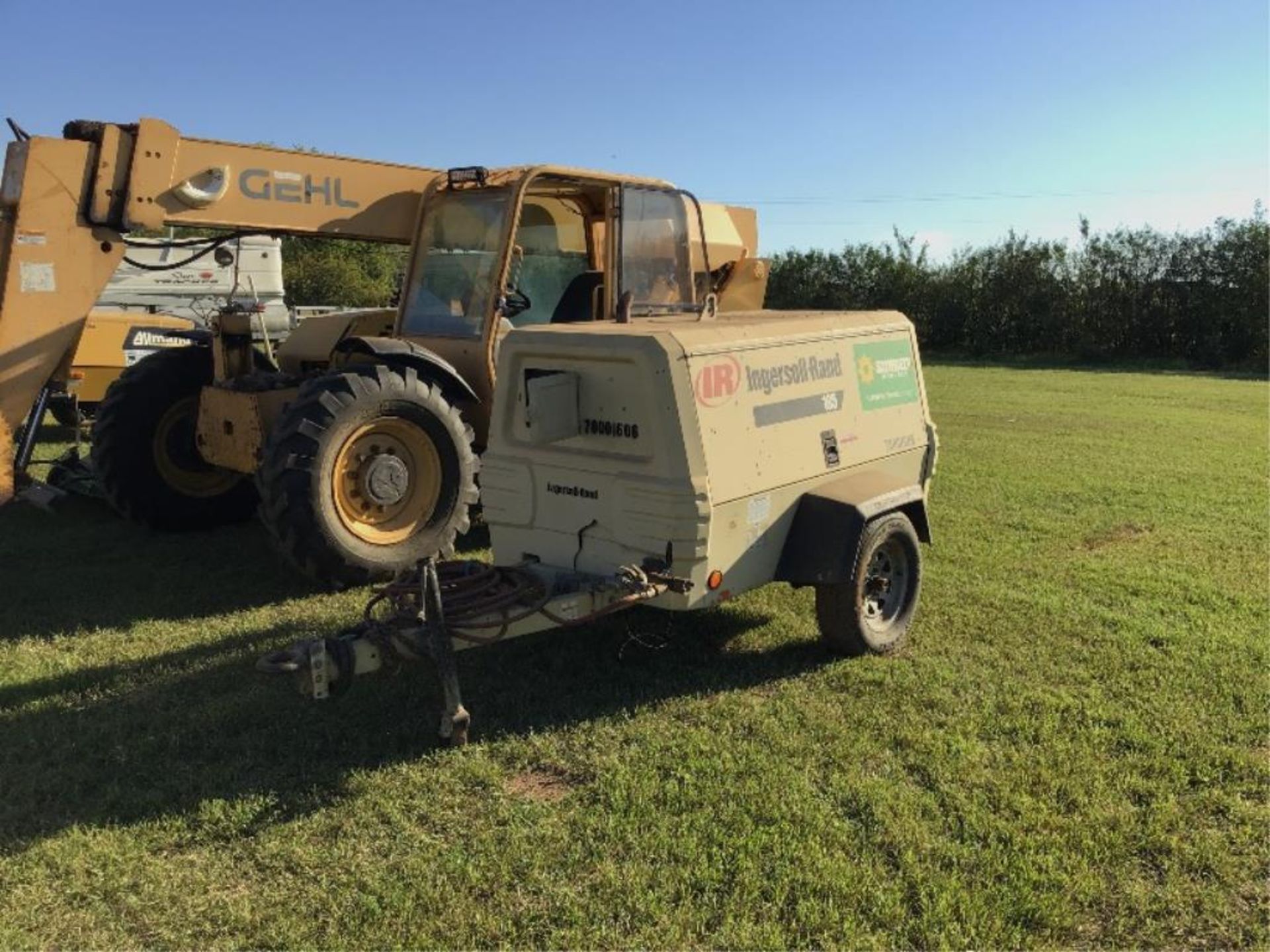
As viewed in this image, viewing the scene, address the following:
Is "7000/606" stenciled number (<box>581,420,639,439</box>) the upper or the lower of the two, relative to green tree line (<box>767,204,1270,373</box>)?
lower

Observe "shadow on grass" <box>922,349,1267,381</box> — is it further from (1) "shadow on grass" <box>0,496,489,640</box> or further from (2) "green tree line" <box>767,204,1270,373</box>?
(1) "shadow on grass" <box>0,496,489,640</box>

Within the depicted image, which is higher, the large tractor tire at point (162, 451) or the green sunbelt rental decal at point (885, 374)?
the green sunbelt rental decal at point (885, 374)

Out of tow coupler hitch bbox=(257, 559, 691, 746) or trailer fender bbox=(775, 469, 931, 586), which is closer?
tow coupler hitch bbox=(257, 559, 691, 746)

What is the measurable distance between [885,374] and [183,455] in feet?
16.3

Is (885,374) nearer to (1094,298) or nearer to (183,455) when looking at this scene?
(183,455)

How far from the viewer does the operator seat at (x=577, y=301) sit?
664cm

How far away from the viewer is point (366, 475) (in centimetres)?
548

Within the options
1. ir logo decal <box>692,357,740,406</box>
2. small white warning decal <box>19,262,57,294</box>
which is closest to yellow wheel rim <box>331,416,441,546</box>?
small white warning decal <box>19,262,57,294</box>

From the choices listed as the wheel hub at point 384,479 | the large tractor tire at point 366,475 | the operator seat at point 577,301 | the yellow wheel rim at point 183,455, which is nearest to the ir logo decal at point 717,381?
the large tractor tire at point 366,475

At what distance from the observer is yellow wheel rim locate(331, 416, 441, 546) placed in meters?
5.45

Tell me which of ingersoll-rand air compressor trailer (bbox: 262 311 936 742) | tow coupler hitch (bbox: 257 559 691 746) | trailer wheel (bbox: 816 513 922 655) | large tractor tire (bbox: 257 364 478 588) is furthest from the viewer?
large tractor tire (bbox: 257 364 478 588)

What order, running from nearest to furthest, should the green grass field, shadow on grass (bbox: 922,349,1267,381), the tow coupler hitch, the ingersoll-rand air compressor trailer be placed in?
the green grass field < the tow coupler hitch < the ingersoll-rand air compressor trailer < shadow on grass (bbox: 922,349,1267,381)

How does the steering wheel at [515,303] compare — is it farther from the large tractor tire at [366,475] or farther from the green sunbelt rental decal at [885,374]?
the green sunbelt rental decal at [885,374]

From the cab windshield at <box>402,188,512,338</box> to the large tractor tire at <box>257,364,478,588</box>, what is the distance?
0.70 meters
